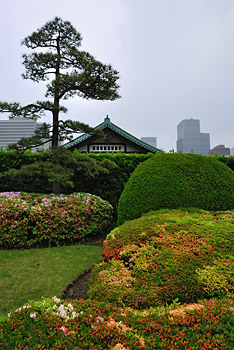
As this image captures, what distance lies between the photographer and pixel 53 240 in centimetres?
621

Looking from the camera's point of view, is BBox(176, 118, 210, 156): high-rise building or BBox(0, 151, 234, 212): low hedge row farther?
BBox(176, 118, 210, 156): high-rise building

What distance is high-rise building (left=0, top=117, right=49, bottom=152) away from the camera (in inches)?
308

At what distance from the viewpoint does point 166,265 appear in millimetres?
3000

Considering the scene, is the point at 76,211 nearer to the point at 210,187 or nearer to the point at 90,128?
the point at 90,128

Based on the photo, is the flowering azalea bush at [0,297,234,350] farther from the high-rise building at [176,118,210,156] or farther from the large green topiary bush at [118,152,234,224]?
the high-rise building at [176,118,210,156]

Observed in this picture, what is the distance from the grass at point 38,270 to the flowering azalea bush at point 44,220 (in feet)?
1.19

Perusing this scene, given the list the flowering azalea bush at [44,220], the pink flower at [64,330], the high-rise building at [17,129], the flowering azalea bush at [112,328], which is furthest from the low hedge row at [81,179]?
the pink flower at [64,330]

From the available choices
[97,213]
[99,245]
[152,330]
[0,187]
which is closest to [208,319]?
[152,330]

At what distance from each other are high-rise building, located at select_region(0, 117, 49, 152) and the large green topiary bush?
11.3 feet

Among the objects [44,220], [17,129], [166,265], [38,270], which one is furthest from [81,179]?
[17,129]

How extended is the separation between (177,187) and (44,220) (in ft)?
10.4

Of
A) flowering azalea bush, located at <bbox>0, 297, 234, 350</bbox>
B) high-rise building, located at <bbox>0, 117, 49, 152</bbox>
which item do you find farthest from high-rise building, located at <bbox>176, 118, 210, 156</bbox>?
flowering azalea bush, located at <bbox>0, 297, 234, 350</bbox>

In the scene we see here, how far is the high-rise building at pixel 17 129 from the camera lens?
7.82 meters

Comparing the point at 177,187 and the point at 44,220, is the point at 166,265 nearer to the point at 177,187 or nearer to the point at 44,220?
the point at 177,187
